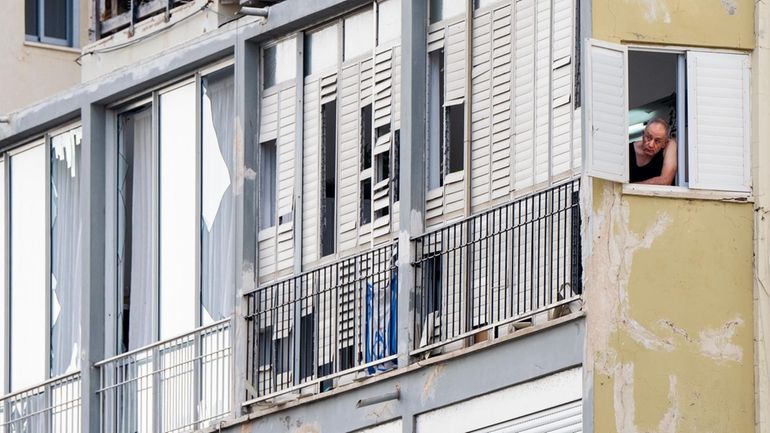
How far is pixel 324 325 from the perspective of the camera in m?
25.2

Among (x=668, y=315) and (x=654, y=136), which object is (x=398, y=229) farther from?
(x=668, y=315)

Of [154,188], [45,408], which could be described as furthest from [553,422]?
[45,408]

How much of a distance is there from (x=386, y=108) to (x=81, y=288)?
17.5ft

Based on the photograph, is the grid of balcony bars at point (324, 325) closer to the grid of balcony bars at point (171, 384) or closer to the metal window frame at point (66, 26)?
the grid of balcony bars at point (171, 384)

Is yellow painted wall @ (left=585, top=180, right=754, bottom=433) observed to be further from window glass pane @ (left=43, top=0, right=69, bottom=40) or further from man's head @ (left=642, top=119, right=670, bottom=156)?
window glass pane @ (left=43, top=0, right=69, bottom=40)

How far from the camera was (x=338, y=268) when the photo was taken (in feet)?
82.0

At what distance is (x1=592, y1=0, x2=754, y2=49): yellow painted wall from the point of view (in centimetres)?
2192

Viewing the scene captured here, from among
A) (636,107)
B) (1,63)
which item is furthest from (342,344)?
(1,63)

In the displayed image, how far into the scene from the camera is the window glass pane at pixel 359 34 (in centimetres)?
2505

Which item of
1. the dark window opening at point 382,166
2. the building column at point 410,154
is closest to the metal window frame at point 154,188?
the dark window opening at point 382,166

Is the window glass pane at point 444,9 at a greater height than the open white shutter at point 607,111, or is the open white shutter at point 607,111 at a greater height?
the window glass pane at point 444,9

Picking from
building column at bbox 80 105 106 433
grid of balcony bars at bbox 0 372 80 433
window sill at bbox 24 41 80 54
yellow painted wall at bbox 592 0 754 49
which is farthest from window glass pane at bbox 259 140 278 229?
window sill at bbox 24 41 80 54

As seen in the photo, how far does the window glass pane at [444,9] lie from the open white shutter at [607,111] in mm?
2358

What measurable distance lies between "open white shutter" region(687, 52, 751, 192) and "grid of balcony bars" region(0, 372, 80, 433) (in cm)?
902
